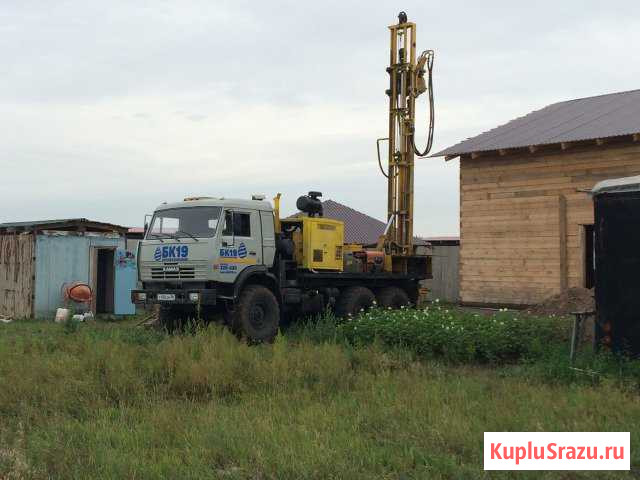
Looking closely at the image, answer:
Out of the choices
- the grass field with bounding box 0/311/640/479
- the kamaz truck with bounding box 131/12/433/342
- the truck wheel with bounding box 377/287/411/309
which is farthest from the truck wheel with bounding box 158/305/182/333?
the truck wheel with bounding box 377/287/411/309

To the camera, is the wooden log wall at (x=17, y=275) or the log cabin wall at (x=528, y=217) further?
the wooden log wall at (x=17, y=275)

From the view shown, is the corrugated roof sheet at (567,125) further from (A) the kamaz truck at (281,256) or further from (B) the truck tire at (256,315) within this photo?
(B) the truck tire at (256,315)

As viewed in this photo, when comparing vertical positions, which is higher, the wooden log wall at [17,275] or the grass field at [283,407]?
the wooden log wall at [17,275]

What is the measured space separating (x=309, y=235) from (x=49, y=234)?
875 cm

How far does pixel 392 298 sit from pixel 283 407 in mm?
9929

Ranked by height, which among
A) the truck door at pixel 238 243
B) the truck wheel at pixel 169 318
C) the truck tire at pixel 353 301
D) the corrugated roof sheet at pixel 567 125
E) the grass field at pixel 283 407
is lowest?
the grass field at pixel 283 407

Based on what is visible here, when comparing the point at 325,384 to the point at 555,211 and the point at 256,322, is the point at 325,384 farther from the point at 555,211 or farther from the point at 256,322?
the point at 555,211

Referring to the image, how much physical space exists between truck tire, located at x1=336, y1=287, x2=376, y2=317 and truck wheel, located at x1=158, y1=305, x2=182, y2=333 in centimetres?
359

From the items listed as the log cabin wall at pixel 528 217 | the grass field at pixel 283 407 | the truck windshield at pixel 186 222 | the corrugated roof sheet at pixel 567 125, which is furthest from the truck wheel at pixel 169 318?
the corrugated roof sheet at pixel 567 125

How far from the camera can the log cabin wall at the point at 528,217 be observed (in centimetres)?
1822

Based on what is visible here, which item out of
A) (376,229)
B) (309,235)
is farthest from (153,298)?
(376,229)

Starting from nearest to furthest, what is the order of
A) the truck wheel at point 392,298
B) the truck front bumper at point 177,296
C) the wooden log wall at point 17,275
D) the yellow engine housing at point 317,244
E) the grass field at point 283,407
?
the grass field at point 283,407
the truck front bumper at point 177,296
the yellow engine housing at point 317,244
the truck wheel at point 392,298
the wooden log wall at point 17,275

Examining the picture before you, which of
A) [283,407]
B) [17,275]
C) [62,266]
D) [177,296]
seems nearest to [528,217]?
[177,296]

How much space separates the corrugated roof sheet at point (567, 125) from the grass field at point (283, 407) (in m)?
7.95
